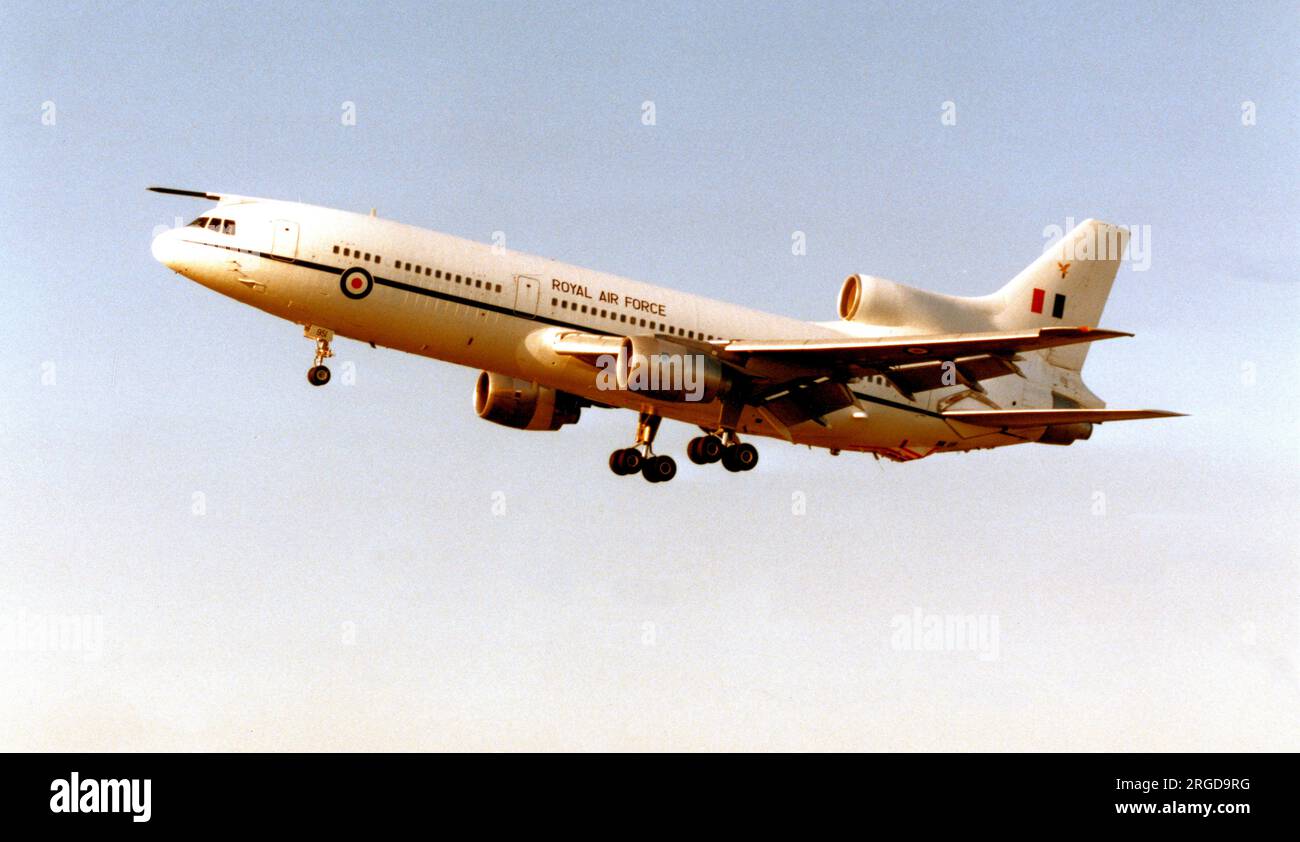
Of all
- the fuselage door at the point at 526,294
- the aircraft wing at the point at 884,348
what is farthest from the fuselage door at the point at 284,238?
the aircraft wing at the point at 884,348

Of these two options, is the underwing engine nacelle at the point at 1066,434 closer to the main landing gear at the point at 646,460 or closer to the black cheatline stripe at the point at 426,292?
the main landing gear at the point at 646,460

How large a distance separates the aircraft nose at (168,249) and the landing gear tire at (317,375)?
4.91 m

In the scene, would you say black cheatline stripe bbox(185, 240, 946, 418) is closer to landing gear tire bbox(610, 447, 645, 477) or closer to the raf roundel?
the raf roundel

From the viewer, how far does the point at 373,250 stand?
46875mm

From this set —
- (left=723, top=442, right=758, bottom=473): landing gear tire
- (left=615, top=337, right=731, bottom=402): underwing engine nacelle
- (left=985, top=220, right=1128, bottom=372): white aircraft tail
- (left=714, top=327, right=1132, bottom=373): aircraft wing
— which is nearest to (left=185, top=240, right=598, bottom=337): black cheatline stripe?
(left=615, top=337, right=731, bottom=402): underwing engine nacelle

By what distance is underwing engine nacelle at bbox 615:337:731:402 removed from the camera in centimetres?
4781

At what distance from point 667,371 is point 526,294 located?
15.7 ft

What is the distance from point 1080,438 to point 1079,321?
6.34m

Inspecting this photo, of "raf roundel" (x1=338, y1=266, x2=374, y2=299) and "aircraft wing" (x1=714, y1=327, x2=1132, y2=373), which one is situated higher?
"raf roundel" (x1=338, y1=266, x2=374, y2=299)

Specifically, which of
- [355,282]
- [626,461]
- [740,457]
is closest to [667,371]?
[626,461]

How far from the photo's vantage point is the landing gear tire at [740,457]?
5472 centimetres

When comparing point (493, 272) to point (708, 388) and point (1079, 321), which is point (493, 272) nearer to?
point (708, 388)

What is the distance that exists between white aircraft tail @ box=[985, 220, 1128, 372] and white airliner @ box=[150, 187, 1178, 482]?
286 cm

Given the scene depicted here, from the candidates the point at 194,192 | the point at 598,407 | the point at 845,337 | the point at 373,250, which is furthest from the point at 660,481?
the point at 194,192
